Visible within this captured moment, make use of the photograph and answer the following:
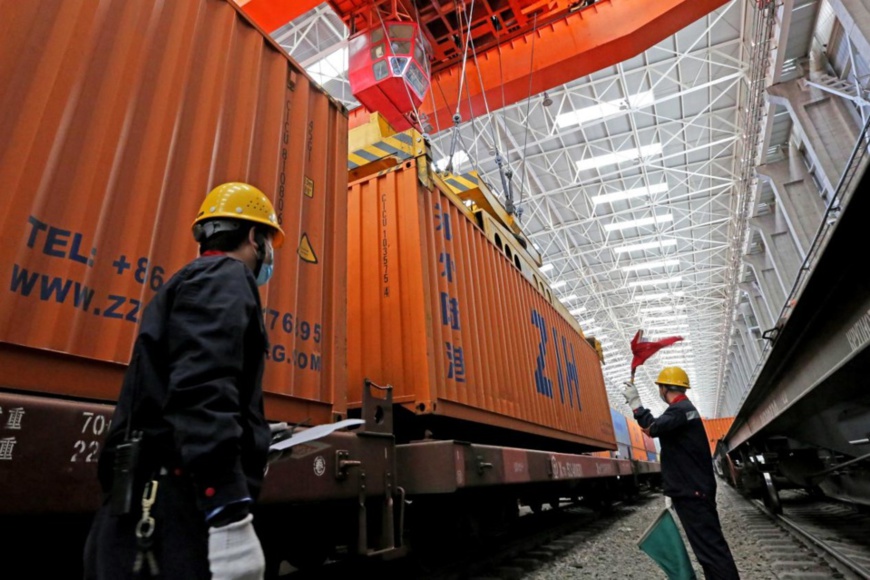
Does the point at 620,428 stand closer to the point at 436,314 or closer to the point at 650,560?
the point at 650,560

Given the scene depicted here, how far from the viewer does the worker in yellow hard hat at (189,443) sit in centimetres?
104

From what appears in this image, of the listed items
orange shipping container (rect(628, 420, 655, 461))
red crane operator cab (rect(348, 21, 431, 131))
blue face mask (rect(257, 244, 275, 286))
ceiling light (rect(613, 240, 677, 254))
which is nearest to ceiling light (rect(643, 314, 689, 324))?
ceiling light (rect(613, 240, 677, 254))

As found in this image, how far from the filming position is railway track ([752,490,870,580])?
391 centimetres

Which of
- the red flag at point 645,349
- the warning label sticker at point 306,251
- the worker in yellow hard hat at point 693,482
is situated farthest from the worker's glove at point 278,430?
the red flag at point 645,349

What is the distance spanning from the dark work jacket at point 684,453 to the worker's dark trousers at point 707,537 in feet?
0.24

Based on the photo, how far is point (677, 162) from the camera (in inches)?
753

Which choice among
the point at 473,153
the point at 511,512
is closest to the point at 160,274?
the point at 511,512

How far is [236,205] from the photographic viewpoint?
1.54 m

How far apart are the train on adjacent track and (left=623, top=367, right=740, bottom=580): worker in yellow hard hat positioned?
1.00 meters

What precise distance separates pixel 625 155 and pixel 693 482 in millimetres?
16580

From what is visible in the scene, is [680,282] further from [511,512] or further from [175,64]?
[175,64]

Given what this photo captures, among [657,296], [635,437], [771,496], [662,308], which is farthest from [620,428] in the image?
[662,308]

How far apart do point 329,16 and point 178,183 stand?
13009 millimetres

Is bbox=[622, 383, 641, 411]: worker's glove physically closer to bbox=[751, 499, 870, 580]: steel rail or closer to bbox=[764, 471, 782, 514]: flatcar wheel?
bbox=[751, 499, 870, 580]: steel rail
